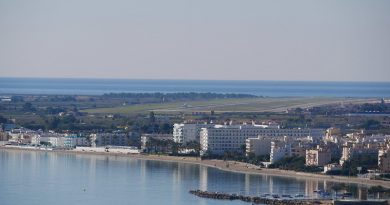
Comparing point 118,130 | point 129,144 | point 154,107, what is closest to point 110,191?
point 129,144

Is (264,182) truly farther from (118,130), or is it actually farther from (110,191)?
(118,130)

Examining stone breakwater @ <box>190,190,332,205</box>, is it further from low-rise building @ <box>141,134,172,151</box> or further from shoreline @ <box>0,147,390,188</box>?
low-rise building @ <box>141,134,172,151</box>

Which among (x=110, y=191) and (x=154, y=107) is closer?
(x=110, y=191)

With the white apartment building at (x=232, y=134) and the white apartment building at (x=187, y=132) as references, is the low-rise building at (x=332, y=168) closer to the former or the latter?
the white apartment building at (x=232, y=134)

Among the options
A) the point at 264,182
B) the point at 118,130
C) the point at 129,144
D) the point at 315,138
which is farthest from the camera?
the point at 118,130

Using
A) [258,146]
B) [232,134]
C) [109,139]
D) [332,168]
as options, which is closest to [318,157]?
[332,168]

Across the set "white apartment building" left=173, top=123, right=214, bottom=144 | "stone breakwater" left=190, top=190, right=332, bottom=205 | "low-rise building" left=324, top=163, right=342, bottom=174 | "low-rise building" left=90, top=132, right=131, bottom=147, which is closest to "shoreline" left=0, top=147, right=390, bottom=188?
"low-rise building" left=324, top=163, right=342, bottom=174

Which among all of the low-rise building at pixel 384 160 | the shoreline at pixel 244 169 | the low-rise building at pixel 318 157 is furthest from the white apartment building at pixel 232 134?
the low-rise building at pixel 384 160
